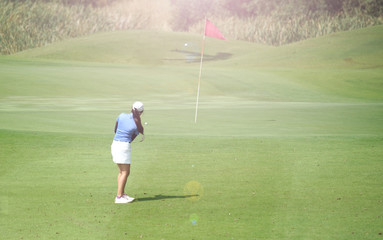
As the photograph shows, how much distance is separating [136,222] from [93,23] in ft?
232

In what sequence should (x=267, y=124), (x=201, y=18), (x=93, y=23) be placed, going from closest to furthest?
(x=267, y=124)
(x=93, y=23)
(x=201, y=18)

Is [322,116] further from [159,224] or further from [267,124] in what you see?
[159,224]

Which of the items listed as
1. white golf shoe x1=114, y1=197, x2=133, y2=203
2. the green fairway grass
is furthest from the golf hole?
white golf shoe x1=114, y1=197, x2=133, y2=203

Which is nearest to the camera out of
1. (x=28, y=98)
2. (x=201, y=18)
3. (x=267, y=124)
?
(x=267, y=124)

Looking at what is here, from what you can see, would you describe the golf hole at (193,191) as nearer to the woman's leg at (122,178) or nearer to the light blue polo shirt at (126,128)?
the woman's leg at (122,178)

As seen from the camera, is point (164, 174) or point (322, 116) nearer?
point (164, 174)

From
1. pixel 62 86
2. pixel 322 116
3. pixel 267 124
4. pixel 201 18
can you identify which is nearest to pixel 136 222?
pixel 267 124

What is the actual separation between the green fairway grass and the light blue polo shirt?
1054 millimetres

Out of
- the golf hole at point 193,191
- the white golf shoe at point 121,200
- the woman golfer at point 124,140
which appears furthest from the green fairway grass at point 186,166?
the woman golfer at point 124,140

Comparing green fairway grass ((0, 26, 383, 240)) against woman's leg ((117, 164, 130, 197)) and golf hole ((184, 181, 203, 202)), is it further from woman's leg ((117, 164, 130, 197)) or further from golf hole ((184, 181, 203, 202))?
woman's leg ((117, 164, 130, 197))

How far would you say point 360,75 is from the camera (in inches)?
1767

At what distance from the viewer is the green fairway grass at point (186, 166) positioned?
902 cm

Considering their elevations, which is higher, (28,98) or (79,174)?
(79,174)

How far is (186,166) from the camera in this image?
13.8m
